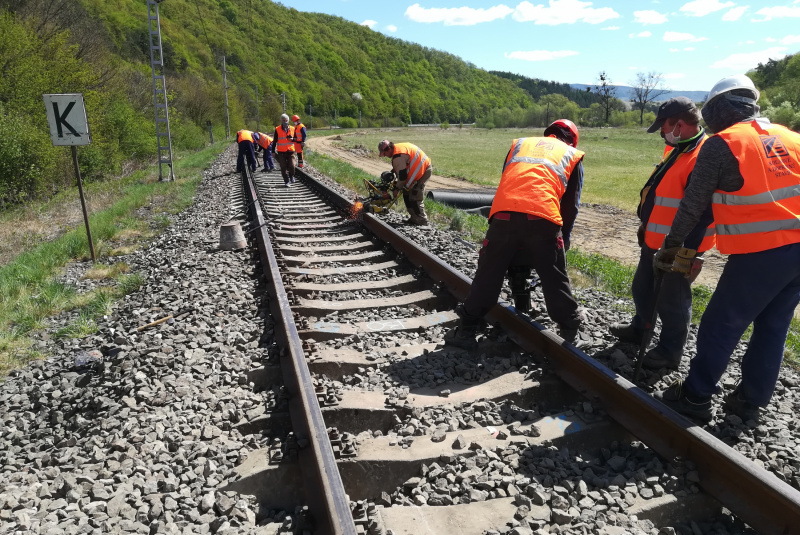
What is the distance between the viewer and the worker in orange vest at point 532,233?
392 centimetres

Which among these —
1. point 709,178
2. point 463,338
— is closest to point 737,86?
point 709,178

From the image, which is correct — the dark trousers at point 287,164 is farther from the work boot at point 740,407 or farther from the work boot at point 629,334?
the work boot at point 740,407

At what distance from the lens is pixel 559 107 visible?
116750 mm

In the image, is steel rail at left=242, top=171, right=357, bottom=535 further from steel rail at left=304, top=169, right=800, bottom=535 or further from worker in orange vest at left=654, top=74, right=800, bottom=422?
worker in orange vest at left=654, top=74, right=800, bottom=422

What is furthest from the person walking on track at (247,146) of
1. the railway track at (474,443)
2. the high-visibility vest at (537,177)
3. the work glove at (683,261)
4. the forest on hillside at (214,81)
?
the work glove at (683,261)

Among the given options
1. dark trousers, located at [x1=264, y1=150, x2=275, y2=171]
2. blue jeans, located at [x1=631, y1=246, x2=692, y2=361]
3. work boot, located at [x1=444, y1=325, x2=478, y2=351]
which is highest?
dark trousers, located at [x1=264, y1=150, x2=275, y2=171]

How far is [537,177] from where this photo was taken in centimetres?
398

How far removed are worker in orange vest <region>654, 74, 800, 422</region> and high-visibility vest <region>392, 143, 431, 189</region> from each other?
5.69 m

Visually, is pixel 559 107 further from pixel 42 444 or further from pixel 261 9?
pixel 42 444

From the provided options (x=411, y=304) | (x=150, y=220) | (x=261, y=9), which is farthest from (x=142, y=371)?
(x=261, y=9)

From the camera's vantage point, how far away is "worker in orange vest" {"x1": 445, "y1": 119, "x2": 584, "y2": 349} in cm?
392

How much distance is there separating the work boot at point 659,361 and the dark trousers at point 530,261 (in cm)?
53

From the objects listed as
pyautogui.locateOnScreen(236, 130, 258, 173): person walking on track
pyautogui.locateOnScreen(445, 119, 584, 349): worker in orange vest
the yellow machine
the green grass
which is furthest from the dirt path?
pyautogui.locateOnScreen(236, 130, 258, 173): person walking on track

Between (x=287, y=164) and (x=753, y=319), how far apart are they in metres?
13.1
